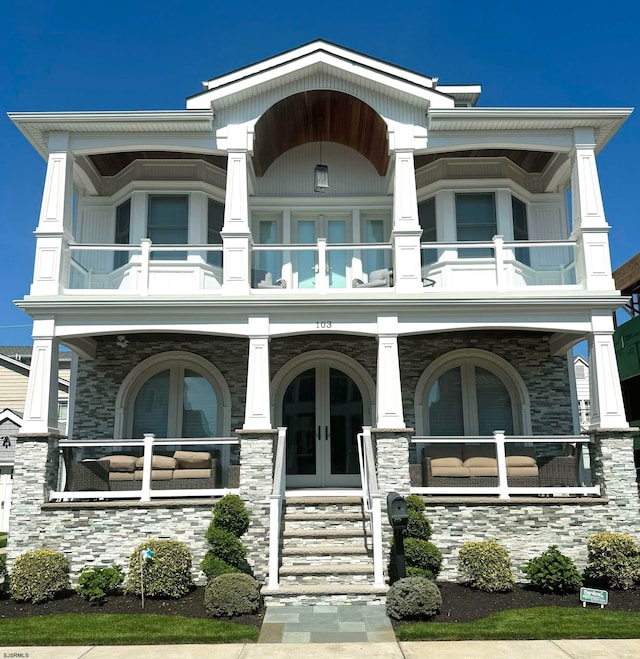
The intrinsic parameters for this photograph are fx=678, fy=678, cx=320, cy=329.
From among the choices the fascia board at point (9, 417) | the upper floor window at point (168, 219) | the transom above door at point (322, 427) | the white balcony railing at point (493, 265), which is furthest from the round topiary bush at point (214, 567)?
A: the fascia board at point (9, 417)

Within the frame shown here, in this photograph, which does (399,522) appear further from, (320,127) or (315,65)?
(320,127)

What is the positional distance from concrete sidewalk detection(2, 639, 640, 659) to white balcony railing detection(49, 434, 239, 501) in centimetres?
360

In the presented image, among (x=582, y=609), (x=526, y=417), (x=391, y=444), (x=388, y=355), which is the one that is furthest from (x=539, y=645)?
(x=526, y=417)

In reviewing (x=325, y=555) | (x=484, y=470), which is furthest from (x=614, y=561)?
(x=325, y=555)

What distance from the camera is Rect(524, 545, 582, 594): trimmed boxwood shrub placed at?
9562mm

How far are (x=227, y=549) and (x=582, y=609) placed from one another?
4.87m

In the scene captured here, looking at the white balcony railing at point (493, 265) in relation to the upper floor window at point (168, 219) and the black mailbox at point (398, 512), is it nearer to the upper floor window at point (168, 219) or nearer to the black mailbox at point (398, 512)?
the black mailbox at point (398, 512)

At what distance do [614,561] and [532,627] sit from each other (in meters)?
2.54

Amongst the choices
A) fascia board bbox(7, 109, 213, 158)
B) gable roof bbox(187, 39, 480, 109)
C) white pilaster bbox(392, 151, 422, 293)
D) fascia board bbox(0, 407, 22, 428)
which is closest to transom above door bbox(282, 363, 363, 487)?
white pilaster bbox(392, 151, 422, 293)

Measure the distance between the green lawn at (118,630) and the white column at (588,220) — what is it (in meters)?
8.17

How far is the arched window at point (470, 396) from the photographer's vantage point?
13.6 meters

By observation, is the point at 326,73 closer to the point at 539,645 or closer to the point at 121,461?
the point at 121,461

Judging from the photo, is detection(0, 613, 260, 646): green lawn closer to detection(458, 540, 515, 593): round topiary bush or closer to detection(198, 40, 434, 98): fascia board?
detection(458, 540, 515, 593): round topiary bush

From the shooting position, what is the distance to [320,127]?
14.6 m
